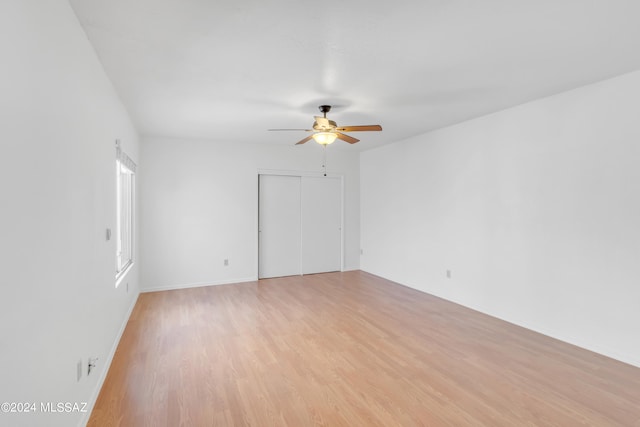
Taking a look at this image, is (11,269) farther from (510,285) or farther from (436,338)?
(510,285)

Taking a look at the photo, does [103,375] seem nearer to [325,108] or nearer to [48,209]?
[48,209]

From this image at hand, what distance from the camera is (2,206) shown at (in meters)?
1.07

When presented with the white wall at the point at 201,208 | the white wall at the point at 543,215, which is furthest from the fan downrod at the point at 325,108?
the white wall at the point at 201,208

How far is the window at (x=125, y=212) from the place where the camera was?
3.68 metres

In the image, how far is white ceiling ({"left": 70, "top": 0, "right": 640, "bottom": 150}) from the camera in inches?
72.2

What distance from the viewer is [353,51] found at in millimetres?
2297

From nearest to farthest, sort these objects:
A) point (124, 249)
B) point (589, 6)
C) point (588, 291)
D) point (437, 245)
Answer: point (589, 6) → point (588, 291) → point (124, 249) → point (437, 245)

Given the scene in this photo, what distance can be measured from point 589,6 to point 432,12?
0.88 m

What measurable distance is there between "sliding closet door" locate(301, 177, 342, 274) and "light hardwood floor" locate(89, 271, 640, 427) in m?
2.17

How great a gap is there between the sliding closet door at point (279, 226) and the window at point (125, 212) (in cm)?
208

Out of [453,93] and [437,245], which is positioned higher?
[453,93]

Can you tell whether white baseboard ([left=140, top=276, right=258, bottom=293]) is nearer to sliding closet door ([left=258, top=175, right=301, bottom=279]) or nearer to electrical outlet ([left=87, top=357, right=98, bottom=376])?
sliding closet door ([left=258, top=175, right=301, bottom=279])

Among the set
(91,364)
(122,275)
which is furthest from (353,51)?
(122,275)

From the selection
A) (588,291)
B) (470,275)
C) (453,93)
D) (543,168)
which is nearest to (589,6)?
(453,93)
